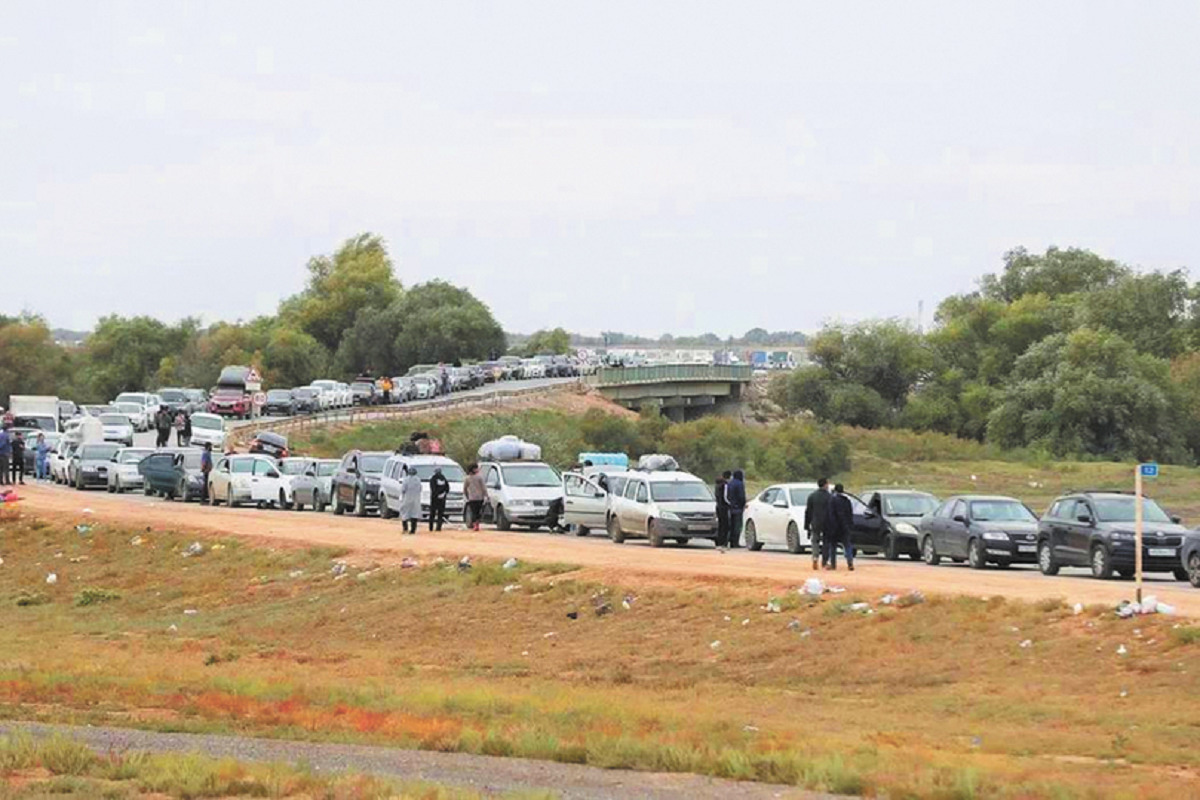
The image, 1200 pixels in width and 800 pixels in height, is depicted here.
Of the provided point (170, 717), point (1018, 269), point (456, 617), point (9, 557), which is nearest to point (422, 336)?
point (1018, 269)

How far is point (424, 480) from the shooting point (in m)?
51.8

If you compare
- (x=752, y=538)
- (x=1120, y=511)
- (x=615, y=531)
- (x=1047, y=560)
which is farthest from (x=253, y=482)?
(x=1120, y=511)

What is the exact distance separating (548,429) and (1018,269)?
60.4 metres

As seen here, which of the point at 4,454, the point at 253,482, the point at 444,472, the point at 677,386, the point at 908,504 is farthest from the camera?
the point at 677,386

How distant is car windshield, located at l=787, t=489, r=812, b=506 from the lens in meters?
43.3

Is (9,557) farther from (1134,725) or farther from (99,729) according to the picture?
(1134,725)

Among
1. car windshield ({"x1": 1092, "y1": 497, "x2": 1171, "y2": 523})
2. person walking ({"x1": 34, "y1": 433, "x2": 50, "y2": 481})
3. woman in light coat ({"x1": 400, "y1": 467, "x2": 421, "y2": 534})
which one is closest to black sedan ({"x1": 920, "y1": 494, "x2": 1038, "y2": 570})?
car windshield ({"x1": 1092, "y1": 497, "x2": 1171, "y2": 523})

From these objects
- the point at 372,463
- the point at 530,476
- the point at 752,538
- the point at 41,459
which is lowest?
the point at 752,538

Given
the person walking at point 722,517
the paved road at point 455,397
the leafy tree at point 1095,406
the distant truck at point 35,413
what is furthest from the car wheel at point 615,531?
the leafy tree at point 1095,406

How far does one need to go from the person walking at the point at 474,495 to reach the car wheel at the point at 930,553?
465 inches

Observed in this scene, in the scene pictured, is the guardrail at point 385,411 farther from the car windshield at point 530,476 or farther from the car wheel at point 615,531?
the car wheel at point 615,531

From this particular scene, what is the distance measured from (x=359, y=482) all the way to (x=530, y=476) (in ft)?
22.5

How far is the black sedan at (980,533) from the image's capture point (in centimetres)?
3897

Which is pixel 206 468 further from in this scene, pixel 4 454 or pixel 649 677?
pixel 649 677
